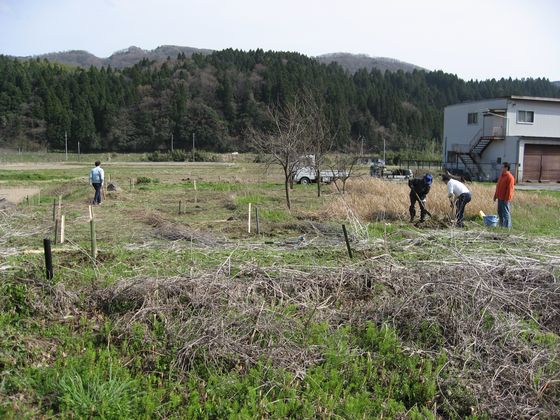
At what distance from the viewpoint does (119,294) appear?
5160 mm

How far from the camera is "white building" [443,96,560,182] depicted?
31172mm

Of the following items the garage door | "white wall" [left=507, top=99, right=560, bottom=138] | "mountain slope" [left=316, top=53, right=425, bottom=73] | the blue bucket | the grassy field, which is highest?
"mountain slope" [left=316, top=53, right=425, bottom=73]

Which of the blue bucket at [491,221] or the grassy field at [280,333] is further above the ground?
the blue bucket at [491,221]

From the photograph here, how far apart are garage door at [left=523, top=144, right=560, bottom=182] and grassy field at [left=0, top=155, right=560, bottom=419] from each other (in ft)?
86.7

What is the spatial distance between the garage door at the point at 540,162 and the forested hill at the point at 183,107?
120 ft

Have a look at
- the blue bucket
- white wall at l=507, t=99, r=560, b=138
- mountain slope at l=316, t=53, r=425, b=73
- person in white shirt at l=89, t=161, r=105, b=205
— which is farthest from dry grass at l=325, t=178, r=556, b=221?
mountain slope at l=316, t=53, r=425, b=73

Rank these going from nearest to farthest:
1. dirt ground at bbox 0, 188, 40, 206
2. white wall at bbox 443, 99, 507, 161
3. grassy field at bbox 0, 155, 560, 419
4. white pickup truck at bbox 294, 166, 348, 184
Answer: grassy field at bbox 0, 155, 560, 419, dirt ground at bbox 0, 188, 40, 206, white pickup truck at bbox 294, 166, 348, 184, white wall at bbox 443, 99, 507, 161

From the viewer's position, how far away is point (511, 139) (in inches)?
1240

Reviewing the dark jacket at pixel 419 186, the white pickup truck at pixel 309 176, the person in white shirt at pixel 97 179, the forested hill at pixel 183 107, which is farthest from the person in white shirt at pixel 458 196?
the forested hill at pixel 183 107

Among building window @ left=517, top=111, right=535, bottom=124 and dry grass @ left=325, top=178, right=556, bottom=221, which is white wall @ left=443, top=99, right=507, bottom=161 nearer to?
building window @ left=517, top=111, right=535, bottom=124

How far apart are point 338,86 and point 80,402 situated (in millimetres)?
82842

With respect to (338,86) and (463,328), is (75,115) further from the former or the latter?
(463,328)

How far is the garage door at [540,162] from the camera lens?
31172 mm

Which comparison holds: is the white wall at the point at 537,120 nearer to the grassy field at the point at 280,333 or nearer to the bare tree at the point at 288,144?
the bare tree at the point at 288,144
